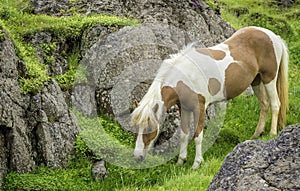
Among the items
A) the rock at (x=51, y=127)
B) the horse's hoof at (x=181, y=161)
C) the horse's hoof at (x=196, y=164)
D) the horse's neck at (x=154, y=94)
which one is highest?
the horse's neck at (x=154, y=94)

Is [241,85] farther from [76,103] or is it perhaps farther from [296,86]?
[296,86]

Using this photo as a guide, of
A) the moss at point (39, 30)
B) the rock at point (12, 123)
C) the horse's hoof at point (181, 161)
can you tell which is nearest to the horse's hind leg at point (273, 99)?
the horse's hoof at point (181, 161)

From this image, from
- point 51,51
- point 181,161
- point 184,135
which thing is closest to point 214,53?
point 184,135

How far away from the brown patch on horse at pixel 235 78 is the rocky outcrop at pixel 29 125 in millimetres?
3141

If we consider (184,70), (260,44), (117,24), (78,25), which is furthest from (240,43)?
(78,25)

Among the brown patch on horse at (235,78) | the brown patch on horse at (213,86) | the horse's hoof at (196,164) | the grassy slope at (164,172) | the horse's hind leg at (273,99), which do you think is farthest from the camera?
the horse's hind leg at (273,99)

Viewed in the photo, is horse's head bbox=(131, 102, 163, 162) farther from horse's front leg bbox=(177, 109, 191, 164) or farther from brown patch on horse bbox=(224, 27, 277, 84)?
brown patch on horse bbox=(224, 27, 277, 84)

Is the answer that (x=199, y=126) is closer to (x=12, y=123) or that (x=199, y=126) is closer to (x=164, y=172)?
(x=164, y=172)

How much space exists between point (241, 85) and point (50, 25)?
424cm

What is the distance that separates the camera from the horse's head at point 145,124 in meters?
7.54

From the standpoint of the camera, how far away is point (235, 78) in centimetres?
940

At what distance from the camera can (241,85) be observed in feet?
31.3

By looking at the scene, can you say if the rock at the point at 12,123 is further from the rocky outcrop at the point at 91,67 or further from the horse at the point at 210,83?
the horse at the point at 210,83

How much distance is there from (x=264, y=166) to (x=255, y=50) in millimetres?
6811
